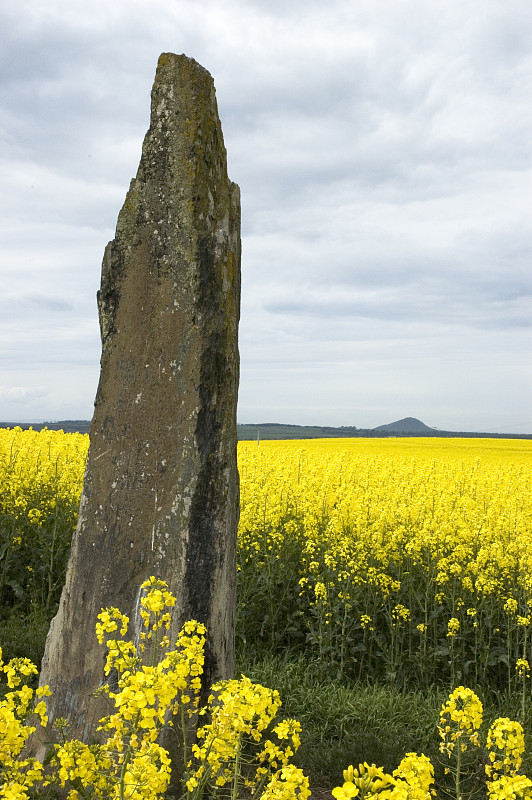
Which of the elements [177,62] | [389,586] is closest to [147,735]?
[177,62]

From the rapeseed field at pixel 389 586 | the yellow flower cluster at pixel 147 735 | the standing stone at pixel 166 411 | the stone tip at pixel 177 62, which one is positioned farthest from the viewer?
the rapeseed field at pixel 389 586

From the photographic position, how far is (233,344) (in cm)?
438

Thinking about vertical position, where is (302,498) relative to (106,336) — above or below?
below

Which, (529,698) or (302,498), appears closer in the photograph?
(529,698)

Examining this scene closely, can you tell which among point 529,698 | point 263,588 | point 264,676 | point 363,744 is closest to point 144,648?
point 363,744

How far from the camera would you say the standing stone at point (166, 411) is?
13.1ft

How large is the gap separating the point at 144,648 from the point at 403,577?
4.49 meters

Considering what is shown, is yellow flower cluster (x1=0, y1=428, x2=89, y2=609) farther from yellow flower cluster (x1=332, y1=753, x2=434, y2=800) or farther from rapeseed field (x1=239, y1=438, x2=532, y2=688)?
yellow flower cluster (x1=332, y1=753, x2=434, y2=800)

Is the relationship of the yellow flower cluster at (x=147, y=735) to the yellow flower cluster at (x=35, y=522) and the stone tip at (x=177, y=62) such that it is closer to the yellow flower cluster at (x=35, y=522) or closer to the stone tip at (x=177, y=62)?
the stone tip at (x=177, y=62)

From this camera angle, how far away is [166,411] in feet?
13.8

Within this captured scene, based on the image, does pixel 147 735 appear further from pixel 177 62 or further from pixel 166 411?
pixel 177 62

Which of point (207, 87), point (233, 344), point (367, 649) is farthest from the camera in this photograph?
point (367, 649)

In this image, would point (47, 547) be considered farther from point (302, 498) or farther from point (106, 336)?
point (106, 336)

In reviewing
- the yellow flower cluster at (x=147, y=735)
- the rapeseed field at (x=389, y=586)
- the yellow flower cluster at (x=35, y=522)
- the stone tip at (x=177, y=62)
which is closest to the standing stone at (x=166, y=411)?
the stone tip at (x=177, y=62)
